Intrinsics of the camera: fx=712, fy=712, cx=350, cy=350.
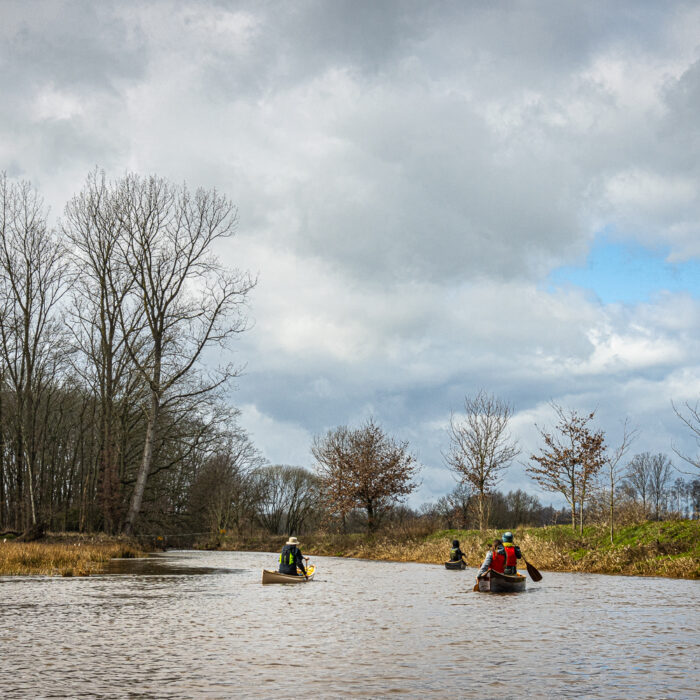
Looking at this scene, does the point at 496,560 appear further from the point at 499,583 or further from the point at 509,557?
the point at 499,583

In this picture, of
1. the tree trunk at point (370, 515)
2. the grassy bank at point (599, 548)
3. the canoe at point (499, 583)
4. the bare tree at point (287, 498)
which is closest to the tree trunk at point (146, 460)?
the grassy bank at point (599, 548)

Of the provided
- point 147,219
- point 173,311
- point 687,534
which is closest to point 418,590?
point 687,534

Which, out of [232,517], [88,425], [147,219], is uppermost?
[147,219]

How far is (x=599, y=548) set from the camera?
27.8 m

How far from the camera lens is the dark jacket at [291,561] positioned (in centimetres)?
2392

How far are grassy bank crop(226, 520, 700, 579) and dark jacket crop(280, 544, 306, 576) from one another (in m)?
10.8

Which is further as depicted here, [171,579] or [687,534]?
[687,534]

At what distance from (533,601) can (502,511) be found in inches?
2885

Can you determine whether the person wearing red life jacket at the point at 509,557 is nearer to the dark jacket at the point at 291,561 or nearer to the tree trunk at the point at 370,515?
the dark jacket at the point at 291,561

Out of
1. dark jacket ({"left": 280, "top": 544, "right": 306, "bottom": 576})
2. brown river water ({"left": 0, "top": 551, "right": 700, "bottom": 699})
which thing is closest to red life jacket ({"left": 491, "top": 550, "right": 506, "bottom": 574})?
brown river water ({"left": 0, "top": 551, "right": 700, "bottom": 699})

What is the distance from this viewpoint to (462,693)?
7.28m

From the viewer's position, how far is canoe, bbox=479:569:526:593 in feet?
65.6

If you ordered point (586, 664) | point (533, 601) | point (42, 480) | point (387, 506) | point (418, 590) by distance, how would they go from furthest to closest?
point (387, 506) → point (42, 480) → point (418, 590) → point (533, 601) → point (586, 664)

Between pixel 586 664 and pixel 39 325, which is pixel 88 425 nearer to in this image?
pixel 39 325
